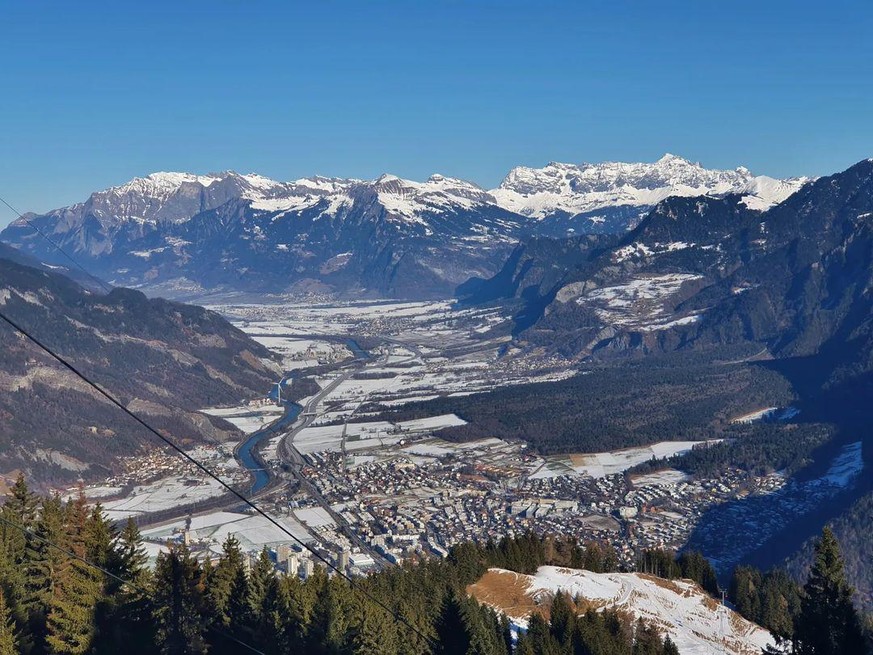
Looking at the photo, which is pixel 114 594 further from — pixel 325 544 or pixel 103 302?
pixel 103 302

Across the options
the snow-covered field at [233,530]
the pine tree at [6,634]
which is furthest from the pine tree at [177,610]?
the snow-covered field at [233,530]

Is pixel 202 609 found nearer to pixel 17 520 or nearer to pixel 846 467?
pixel 17 520

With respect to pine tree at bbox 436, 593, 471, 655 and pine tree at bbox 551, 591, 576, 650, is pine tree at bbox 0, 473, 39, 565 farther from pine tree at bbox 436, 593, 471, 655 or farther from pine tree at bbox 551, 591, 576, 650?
pine tree at bbox 551, 591, 576, 650

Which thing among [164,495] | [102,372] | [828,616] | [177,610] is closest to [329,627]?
[177,610]

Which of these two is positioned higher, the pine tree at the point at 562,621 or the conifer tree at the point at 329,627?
the conifer tree at the point at 329,627

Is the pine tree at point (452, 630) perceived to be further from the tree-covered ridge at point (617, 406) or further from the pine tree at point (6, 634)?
the tree-covered ridge at point (617, 406)
